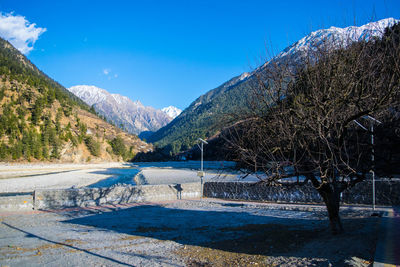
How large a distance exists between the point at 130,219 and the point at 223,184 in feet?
25.5

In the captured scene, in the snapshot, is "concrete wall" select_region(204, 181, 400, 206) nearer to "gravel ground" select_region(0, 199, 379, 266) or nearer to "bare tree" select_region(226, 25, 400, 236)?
"gravel ground" select_region(0, 199, 379, 266)

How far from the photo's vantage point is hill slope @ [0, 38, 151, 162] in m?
68.4

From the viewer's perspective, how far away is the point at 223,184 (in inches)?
685

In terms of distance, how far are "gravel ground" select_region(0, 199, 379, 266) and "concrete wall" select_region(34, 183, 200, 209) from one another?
85cm

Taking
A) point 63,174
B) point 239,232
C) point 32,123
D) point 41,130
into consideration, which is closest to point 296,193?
point 239,232

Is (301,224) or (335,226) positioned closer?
(335,226)

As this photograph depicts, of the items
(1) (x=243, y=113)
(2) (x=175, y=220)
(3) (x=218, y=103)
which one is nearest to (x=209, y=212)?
(2) (x=175, y=220)

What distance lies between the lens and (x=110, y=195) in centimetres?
1432

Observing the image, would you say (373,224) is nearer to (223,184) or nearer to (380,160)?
(380,160)

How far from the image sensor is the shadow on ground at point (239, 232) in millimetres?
6355

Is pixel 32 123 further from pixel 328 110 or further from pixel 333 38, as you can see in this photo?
pixel 328 110

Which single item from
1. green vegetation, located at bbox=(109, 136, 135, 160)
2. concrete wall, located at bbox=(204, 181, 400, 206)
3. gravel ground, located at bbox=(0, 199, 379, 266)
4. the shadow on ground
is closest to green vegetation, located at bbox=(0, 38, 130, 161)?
green vegetation, located at bbox=(109, 136, 135, 160)

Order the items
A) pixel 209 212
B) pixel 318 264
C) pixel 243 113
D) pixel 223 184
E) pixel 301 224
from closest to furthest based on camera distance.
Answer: pixel 318 264, pixel 243 113, pixel 301 224, pixel 209 212, pixel 223 184

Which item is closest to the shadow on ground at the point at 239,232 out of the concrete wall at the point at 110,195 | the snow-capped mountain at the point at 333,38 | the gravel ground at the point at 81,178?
the concrete wall at the point at 110,195
